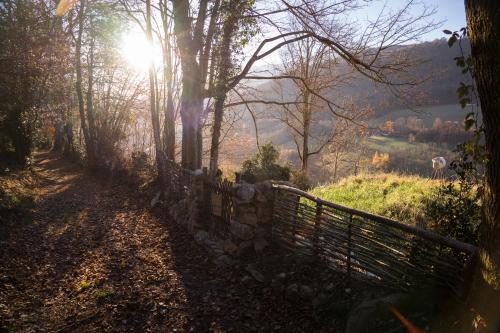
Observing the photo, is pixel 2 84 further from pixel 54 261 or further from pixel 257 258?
pixel 257 258

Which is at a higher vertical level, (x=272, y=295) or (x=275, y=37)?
(x=275, y=37)

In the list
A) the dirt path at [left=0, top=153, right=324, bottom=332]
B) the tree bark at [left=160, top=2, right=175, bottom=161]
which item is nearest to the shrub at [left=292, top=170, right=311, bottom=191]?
the tree bark at [left=160, top=2, right=175, bottom=161]

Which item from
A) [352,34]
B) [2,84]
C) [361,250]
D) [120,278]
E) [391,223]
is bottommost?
[120,278]

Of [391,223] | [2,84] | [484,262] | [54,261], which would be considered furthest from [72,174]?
[484,262]

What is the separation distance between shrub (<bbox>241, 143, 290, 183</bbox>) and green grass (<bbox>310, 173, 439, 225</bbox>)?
1.51 metres

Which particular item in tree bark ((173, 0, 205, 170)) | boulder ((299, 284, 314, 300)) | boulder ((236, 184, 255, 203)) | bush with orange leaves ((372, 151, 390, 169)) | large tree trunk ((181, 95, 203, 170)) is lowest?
bush with orange leaves ((372, 151, 390, 169))

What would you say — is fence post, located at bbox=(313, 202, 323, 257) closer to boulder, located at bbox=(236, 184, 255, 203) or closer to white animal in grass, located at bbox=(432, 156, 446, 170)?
boulder, located at bbox=(236, 184, 255, 203)

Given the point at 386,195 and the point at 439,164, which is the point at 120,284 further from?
the point at 439,164

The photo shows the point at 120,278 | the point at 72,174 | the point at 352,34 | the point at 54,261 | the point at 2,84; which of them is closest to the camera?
the point at 120,278

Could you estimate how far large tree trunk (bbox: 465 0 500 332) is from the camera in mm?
2416

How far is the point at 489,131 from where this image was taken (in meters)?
2.58

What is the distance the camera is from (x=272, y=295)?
4.94 metres

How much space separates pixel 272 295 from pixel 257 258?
970 mm

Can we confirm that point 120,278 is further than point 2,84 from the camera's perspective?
No
